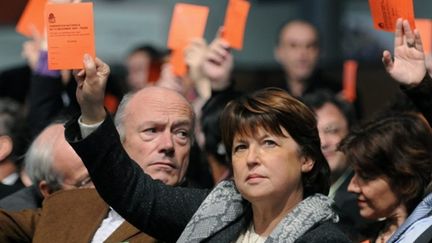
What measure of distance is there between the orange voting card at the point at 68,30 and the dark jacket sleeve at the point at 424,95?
117cm

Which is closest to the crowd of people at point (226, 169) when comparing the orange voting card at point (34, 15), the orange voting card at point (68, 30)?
the orange voting card at point (68, 30)

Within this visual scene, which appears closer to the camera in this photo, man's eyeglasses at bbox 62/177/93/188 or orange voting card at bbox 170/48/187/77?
man's eyeglasses at bbox 62/177/93/188

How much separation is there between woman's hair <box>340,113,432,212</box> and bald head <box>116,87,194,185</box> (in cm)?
69

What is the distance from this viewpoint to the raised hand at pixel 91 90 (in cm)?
425

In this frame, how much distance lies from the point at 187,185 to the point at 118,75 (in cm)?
599

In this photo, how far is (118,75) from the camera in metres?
11.0

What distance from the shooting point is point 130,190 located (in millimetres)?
4422

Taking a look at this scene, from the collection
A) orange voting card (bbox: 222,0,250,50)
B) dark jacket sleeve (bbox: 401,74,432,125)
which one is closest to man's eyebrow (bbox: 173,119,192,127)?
dark jacket sleeve (bbox: 401,74,432,125)

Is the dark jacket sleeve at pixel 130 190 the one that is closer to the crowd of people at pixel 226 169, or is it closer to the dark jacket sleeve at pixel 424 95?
the crowd of people at pixel 226 169

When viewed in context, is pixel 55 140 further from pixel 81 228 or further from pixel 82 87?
pixel 82 87

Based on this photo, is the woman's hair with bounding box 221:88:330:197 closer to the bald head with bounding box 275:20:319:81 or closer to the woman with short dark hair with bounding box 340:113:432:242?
the woman with short dark hair with bounding box 340:113:432:242

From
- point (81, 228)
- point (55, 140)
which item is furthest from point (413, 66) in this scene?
point (55, 140)

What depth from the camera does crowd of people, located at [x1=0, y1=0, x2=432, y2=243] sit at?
427 cm

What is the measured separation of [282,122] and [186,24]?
247 centimetres
